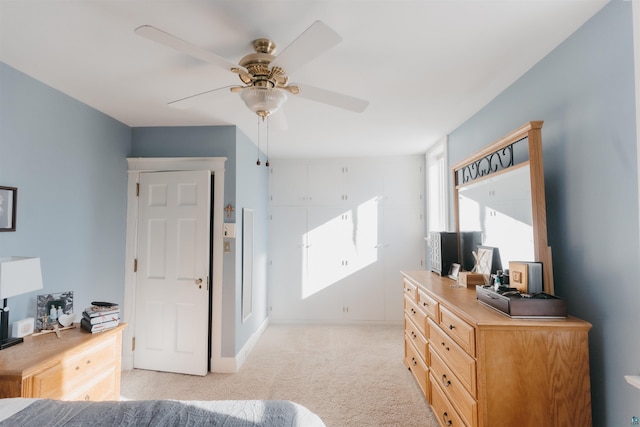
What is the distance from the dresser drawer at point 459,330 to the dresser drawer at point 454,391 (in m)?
0.24

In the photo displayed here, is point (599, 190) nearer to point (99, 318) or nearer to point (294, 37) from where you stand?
point (294, 37)

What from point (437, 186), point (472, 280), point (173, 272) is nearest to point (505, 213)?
point (472, 280)

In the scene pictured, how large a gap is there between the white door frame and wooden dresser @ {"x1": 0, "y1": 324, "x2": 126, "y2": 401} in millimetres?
946

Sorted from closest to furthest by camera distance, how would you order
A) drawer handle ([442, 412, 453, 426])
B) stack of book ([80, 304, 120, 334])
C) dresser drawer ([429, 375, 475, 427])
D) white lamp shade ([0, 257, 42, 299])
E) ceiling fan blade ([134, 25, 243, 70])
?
ceiling fan blade ([134, 25, 243, 70]), white lamp shade ([0, 257, 42, 299]), dresser drawer ([429, 375, 475, 427]), drawer handle ([442, 412, 453, 426]), stack of book ([80, 304, 120, 334])

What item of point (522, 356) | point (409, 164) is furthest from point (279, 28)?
point (409, 164)

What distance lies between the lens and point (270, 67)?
1.59 meters

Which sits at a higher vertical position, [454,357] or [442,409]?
[454,357]

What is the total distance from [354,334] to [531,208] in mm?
2980

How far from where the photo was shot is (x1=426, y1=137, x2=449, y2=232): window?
365 centimetres

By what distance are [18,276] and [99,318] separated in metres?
0.55

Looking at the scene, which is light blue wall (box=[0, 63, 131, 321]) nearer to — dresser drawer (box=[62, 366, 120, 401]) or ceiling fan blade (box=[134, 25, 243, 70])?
dresser drawer (box=[62, 366, 120, 401])

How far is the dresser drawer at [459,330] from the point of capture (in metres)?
1.63

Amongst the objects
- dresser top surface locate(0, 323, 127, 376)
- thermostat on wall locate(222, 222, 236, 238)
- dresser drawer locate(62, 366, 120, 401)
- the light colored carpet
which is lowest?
the light colored carpet

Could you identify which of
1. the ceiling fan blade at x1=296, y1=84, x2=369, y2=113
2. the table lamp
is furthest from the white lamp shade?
the ceiling fan blade at x1=296, y1=84, x2=369, y2=113
